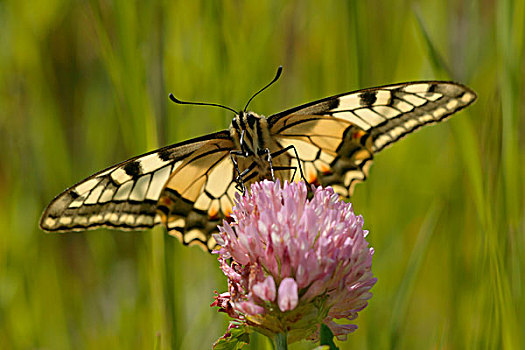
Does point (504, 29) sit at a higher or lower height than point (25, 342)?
higher

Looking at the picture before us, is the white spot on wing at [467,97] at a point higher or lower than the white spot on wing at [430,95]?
lower

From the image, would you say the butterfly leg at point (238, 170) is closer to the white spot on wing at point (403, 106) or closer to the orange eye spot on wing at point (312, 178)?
the orange eye spot on wing at point (312, 178)

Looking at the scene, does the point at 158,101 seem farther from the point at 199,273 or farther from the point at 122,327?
the point at 199,273

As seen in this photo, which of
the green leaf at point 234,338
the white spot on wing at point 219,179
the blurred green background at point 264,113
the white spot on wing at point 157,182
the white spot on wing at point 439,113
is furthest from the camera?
the white spot on wing at point 219,179

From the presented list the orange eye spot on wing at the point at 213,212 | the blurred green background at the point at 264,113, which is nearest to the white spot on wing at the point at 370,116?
the blurred green background at the point at 264,113

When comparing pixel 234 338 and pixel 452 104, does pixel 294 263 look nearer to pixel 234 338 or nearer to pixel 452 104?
pixel 234 338

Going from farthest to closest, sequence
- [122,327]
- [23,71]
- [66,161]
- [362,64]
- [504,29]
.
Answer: [23,71] → [66,161] → [122,327] → [362,64] → [504,29]

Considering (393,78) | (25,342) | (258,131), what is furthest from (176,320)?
(393,78)

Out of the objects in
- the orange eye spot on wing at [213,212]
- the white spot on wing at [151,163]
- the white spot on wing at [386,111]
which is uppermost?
the white spot on wing at [386,111]
